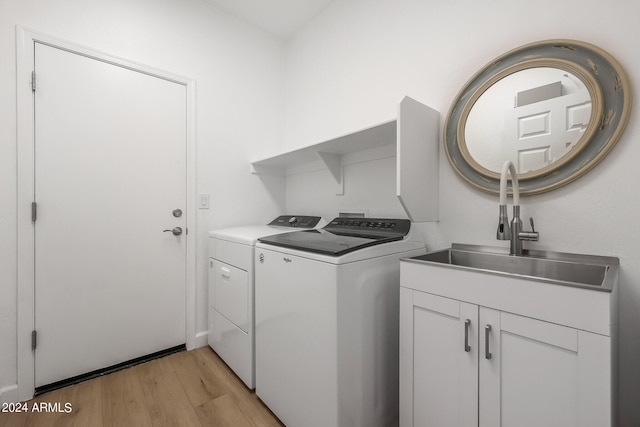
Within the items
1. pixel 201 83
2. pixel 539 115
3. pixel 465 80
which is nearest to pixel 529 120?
pixel 539 115

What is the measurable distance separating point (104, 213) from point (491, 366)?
2.30m

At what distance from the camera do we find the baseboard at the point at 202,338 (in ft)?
7.05

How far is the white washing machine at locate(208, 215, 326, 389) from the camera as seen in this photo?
161 centimetres

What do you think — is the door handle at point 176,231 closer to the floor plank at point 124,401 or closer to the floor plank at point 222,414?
the floor plank at point 124,401

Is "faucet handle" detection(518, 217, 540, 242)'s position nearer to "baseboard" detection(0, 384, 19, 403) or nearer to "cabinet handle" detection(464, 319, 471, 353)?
"cabinet handle" detection(464, 319, 471, 353)

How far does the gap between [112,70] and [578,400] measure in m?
2.85

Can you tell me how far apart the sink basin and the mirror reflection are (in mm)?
406

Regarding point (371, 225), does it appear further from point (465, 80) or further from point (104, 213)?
point (104, 213)

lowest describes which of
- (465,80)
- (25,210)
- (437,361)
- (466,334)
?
(437,361)

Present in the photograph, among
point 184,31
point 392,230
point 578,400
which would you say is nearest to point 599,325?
point 578,400

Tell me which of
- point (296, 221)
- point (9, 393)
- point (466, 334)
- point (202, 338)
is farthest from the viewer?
point (296, 221)

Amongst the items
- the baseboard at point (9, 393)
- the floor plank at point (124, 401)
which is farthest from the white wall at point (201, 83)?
the floor plank at point (124, 401)

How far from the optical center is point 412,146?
53.5 inches

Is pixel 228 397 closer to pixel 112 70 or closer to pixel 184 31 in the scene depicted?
pixel 112 70
